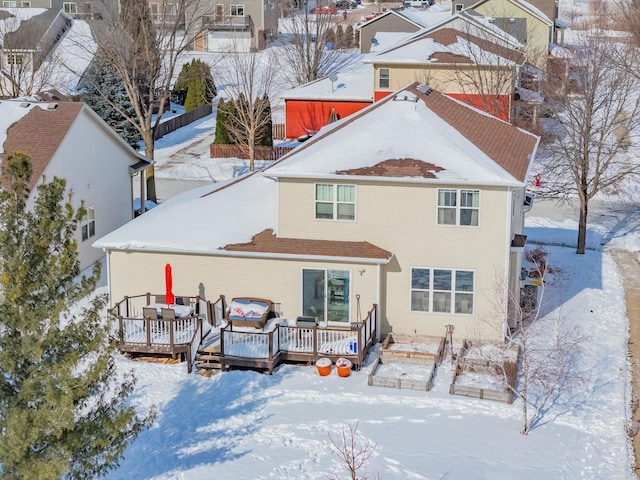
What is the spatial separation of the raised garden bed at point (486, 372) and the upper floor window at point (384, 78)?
29.9 meters

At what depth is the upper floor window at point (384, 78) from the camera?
52.4 m

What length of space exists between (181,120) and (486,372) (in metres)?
40.9

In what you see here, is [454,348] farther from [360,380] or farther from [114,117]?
[114,117]

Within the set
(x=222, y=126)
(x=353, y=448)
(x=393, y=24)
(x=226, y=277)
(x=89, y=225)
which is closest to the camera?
(x=353, y=448)

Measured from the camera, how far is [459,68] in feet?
166

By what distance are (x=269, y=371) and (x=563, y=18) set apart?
89020 mm

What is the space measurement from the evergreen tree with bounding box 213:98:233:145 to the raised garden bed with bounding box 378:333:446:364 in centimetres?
2771

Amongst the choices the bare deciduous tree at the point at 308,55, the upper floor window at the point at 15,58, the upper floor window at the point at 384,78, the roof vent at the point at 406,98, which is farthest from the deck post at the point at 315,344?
the bare deciduous tree at the point at 308,55

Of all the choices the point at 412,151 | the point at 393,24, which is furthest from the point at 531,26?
the point at 412,151

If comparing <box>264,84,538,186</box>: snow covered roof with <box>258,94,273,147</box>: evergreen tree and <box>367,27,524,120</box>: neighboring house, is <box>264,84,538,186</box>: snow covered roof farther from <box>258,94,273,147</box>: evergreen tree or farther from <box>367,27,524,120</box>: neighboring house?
<box>258,94,273,147</box>: evergreen tree

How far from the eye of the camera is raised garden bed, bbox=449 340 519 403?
2203cm

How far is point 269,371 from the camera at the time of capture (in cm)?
2372

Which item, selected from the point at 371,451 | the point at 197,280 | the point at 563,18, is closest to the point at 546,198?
the point at 197,280

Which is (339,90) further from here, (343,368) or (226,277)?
(343,368)
